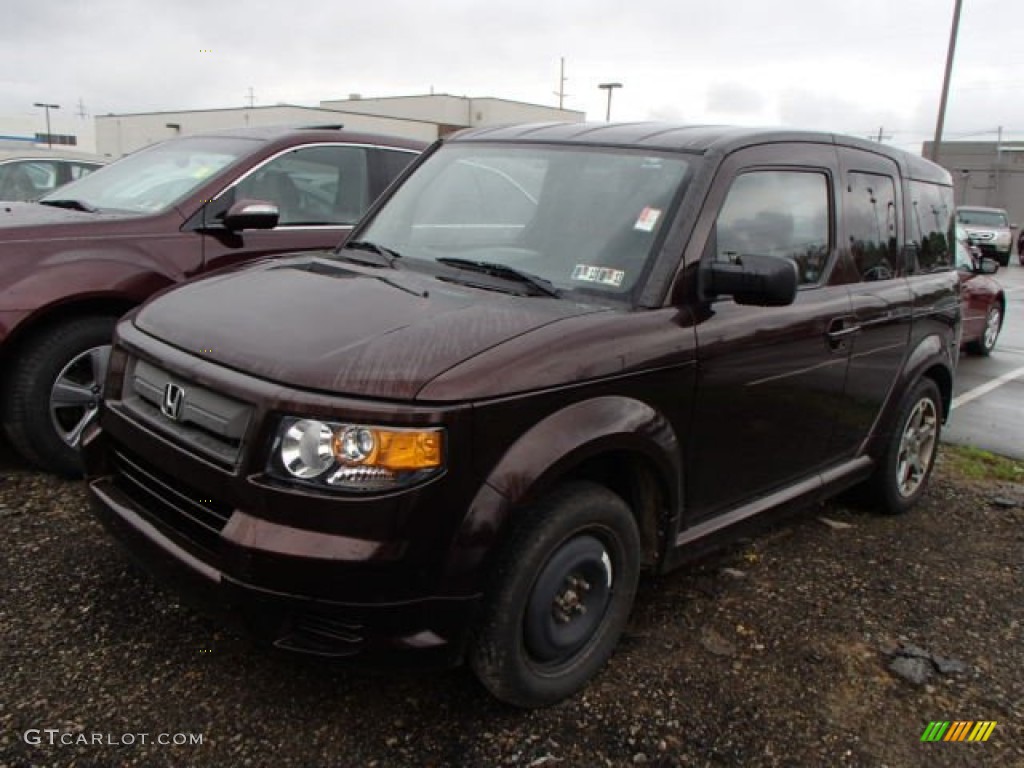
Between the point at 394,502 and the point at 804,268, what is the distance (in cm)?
225

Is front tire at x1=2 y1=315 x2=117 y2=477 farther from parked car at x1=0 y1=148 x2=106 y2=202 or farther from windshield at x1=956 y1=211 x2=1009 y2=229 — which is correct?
windshield at x1=956 y1=211 x2=1009 y2=229

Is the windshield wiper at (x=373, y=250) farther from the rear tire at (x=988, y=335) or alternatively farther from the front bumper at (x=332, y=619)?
the rear tire at (x=988, y=335)

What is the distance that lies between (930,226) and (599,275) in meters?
2.68

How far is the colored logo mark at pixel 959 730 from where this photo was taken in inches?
108

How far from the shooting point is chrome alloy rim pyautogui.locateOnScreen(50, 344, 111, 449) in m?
4.16

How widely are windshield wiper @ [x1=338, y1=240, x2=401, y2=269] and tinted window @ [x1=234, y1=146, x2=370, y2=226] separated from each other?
152 cm

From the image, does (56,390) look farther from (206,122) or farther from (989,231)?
(206,122)

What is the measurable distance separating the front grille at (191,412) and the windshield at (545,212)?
114 cm

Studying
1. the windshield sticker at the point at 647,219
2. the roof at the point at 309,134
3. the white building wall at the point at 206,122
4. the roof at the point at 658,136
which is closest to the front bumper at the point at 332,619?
the windshield sticker at the point at 647,219

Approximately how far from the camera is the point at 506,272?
9.91 feet

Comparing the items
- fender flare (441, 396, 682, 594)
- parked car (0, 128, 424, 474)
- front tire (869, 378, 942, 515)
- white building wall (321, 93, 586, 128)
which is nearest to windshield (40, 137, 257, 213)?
parked car (0, 128, 424, 474)

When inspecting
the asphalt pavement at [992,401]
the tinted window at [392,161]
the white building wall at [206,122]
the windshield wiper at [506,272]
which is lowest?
the asphalt pavement at [992,401]

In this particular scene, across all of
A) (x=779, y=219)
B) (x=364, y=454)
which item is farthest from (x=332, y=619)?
(x=779, y=219)

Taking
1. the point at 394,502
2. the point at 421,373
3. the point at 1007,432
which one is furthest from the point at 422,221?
the point at 1007,432
